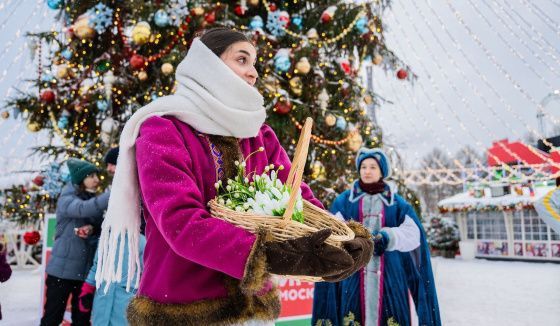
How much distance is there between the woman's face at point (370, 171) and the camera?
348cm

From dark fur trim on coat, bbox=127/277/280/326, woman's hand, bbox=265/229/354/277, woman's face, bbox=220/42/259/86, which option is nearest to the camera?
woman's hand, bbox=265/229/354/277

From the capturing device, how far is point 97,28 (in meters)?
6.02

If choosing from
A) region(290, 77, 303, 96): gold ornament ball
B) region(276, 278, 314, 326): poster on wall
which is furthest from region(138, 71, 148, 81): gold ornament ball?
region(276, 278, 314, 326): poster on wall

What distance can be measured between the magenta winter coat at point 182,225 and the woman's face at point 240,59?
0.25 metres

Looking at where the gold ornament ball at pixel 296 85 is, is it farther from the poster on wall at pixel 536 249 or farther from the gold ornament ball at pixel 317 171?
the poster on wall at pixel 536 249

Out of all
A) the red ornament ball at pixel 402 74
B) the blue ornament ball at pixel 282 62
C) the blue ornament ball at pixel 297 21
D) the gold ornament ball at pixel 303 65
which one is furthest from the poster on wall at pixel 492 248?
the blue ornament ball at pixel 282 62

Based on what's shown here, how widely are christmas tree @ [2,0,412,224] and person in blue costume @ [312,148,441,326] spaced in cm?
268

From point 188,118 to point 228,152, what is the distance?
0.15 metres

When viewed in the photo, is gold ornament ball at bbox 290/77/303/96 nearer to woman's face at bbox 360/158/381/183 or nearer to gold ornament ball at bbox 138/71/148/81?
gold ornament ball at bbox 138/71/148/81

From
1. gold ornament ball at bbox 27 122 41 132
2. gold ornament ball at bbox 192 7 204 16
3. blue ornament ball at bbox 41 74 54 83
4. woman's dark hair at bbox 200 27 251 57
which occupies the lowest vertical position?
woman's dark hair at bbox 200 27 251 57

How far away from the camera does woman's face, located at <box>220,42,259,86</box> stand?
136cm

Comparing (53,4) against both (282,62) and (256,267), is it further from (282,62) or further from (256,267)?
(256,267)

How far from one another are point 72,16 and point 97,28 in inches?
53.5

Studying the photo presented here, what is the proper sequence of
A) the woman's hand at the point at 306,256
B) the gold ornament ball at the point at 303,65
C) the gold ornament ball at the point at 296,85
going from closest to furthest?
the woman's hand at the point at 306,256 < the gold ornament ball at the point at 303,65 < the gold ornament ball at the point at 296,85
